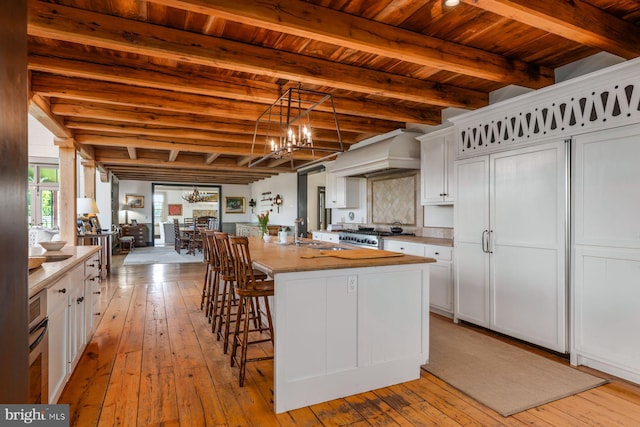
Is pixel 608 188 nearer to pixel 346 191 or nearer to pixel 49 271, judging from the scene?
pixel 49 271

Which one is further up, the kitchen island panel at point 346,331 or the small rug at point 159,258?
the kitchen island panel at point 346,331

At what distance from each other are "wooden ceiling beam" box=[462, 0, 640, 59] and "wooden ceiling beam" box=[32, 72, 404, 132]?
2851 mm

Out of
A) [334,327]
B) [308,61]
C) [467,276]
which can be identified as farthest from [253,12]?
[467,276]

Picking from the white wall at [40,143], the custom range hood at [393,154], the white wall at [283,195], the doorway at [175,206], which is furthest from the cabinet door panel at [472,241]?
the doorway at [175,206]

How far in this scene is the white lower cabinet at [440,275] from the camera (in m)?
4.03

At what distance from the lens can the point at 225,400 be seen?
2.34 metres

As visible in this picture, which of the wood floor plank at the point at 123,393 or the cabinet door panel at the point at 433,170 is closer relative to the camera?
the wood floor plank at the point at 123,393

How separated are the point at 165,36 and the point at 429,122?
341cm

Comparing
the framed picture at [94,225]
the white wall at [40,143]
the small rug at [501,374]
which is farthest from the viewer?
the white wall at [40,143]

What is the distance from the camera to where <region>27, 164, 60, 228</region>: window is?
947 centimetres

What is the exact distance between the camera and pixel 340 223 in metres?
7.46

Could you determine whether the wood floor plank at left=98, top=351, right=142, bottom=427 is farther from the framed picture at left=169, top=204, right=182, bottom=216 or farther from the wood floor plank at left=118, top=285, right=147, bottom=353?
the framed picture at left=169, top=204, right=182, bottom=216

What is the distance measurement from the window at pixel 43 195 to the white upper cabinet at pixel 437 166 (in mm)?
9525

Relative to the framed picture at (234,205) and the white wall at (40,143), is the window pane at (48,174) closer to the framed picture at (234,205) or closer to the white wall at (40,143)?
the white wall at (40,143)
